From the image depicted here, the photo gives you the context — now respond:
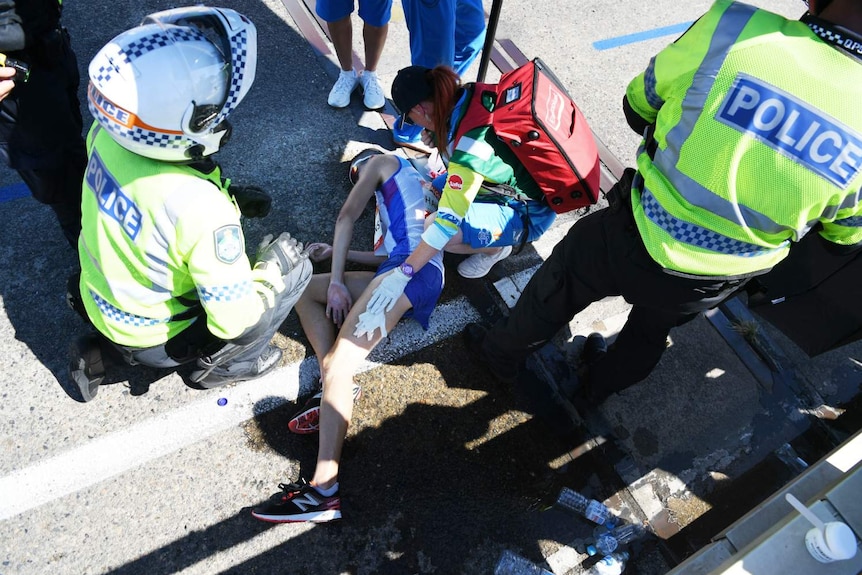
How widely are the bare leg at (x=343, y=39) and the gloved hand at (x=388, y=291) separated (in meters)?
1.99

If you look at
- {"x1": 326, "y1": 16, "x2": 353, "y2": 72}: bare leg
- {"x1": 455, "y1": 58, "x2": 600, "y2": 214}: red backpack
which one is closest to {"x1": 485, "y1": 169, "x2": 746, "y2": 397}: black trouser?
{"x1": 455, "y1": 58, "x2": 600, "y2": 214}: red backpack

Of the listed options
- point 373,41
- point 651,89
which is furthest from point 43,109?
point 651,89

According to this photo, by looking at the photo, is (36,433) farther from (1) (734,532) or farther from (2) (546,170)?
(1) (734,532)

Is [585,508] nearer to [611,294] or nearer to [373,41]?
[611,294]

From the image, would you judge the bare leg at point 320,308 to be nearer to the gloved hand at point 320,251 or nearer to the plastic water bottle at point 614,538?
the gloved hand at point 320,251

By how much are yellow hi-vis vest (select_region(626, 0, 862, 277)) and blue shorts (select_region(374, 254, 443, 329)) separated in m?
1.24

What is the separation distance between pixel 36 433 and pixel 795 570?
3.04m

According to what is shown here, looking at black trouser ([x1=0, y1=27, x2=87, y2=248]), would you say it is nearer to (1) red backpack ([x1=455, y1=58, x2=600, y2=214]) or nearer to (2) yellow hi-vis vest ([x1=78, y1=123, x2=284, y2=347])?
(2) yellow hi-vis vest ([x1=78, y1=123, x2=284, y2=347])

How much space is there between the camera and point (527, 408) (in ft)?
9.95

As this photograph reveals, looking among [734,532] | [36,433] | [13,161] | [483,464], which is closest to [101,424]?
[36,433]

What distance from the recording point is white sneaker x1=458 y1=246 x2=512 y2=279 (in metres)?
3.31

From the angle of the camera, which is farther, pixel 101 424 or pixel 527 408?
pixel 527 408

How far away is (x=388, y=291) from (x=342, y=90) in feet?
6.44

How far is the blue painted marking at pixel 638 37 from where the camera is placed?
4965mm
